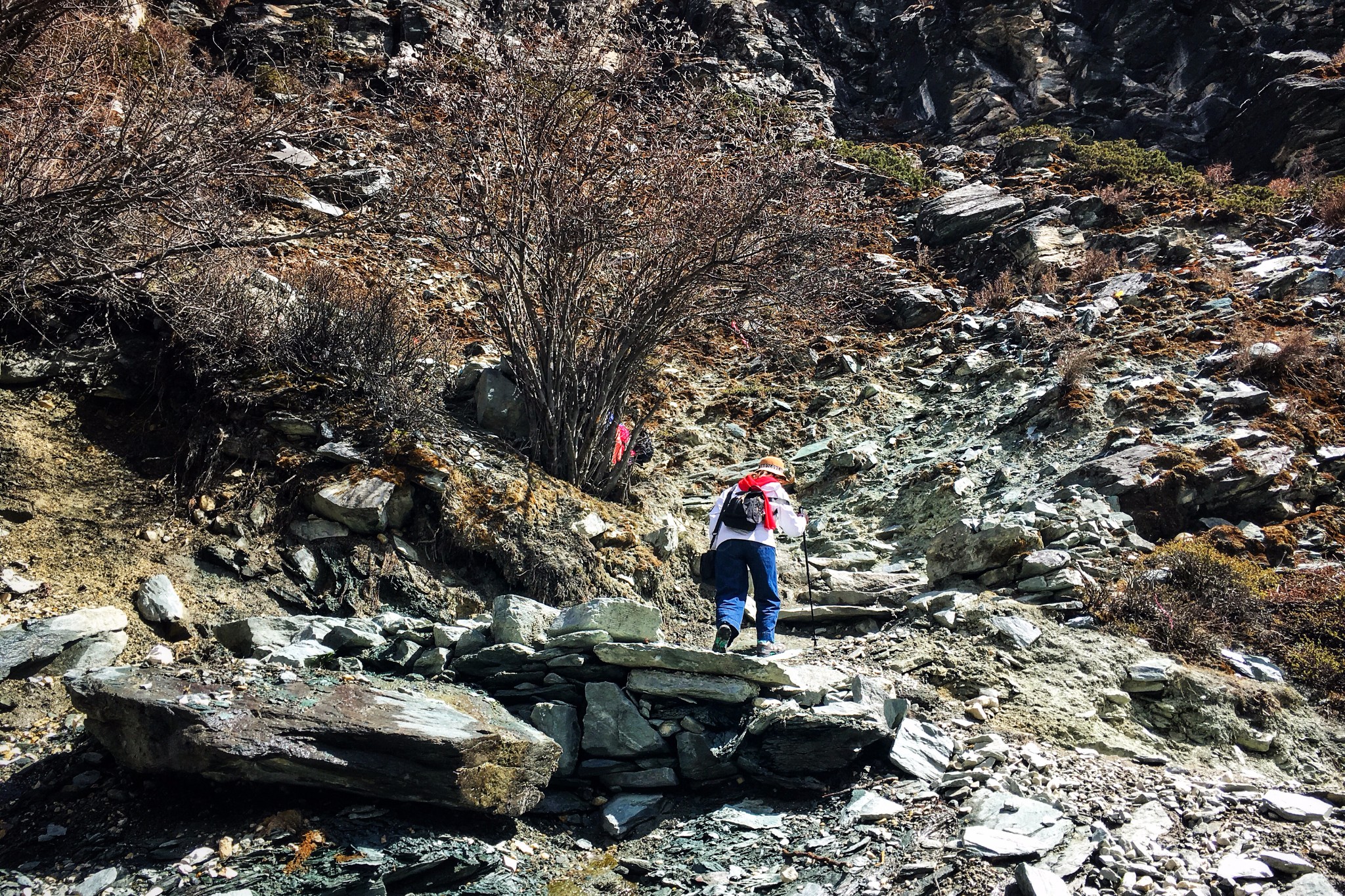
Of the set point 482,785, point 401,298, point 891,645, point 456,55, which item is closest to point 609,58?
point 456,55

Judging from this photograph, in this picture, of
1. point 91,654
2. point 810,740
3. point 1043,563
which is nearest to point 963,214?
point 1043,563

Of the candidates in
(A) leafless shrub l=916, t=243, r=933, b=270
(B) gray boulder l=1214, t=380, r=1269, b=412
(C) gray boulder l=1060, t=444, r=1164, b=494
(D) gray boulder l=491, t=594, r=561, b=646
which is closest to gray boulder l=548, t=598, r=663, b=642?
(D) gray boulder l=491, t=594, r=561, b=646

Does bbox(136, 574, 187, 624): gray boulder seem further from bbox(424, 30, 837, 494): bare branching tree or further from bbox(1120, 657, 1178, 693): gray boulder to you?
bbox(1120, 657, 1178, 693): gray boulder

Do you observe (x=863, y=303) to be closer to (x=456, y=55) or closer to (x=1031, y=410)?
(x=1031, y=410)

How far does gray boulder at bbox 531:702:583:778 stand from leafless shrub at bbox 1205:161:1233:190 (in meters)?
15.4

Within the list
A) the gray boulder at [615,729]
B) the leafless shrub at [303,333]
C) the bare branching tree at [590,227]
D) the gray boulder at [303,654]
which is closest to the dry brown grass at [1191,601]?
the gray boulder at [615,729]

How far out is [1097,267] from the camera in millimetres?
11906

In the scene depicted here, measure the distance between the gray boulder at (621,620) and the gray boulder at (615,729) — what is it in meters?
0.32

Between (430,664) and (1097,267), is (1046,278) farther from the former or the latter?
(430,664)

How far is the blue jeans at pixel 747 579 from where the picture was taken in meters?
5.01

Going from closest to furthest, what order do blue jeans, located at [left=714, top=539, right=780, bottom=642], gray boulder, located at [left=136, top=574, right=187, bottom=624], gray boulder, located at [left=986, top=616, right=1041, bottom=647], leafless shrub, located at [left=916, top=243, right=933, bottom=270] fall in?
1. gray boulder, located at [left=136, top=574, right=187, bottom=624]
2. blue jeans, located at [left=714, top=539, right=780, bottom=642]
3. gray boulder, located at [left=986, top=616, right=1041, bottom=647]
4. leafless shrub, located at [left=916, top=243, right=933, bottom=270]

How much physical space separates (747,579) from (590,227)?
3861 mm

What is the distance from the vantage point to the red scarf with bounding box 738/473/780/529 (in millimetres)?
5238

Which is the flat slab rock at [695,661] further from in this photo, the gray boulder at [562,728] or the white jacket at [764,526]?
the white jacket at [764,526]
